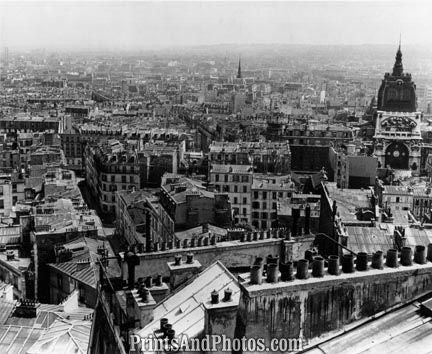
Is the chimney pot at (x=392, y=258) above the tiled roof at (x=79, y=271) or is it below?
above

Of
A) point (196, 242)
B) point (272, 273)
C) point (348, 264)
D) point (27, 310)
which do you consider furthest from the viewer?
point (27, 310)

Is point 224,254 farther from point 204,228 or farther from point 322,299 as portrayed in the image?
point 204,228

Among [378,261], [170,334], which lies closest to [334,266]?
[378,261]

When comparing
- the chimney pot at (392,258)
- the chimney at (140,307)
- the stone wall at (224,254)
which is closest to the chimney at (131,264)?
the stone wall at (224,254)

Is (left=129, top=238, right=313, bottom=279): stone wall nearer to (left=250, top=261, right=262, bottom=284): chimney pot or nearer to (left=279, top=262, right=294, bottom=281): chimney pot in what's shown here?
(left=279, top=262, right=294, bottom=281): chimney pot

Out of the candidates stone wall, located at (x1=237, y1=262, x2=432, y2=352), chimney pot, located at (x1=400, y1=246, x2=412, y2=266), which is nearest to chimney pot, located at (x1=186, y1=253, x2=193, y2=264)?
stone wall, located at (x1=237, y1=262, x2=432, y2=352)

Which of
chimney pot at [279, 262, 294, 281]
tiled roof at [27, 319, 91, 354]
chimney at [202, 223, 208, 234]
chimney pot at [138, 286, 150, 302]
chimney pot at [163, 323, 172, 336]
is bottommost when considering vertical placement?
chimney at [202, 223, 208, 234]

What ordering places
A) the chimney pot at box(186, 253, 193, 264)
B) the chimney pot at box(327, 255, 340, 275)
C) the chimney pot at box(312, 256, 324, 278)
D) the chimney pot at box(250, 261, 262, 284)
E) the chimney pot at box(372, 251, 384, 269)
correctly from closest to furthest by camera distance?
the chimney pot at box(250, 261, 262, 284), the chimney pot at box(312, 256, 324, 278), the chimney pot at box(327, 255, 340, 275), the chimney pot at box(372, 251, 384, 269), the chimney pot at box(186, 253, 193, 264)

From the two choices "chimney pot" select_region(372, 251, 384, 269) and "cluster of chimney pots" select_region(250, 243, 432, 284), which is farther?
"chimney pot" select_region(372, 251, 384, 269)

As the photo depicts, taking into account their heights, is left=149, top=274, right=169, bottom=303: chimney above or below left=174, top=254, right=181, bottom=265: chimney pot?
below

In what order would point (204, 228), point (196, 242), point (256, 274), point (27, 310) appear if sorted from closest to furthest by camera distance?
1. point (256, 274)
2. point (196, 242)
3. point (27, 310)
4. point (204, 228)

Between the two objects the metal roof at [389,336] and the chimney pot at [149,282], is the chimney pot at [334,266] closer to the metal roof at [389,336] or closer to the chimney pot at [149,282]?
the metal roof at [389,336]

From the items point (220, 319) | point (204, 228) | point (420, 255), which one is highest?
point (420, 255)

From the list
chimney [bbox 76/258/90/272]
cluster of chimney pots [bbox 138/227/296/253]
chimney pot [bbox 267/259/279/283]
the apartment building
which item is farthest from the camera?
the apartment building
